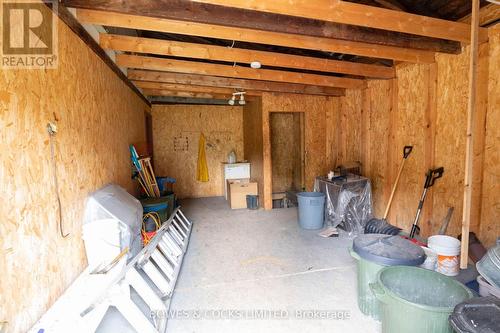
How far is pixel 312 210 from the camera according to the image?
3.82 m

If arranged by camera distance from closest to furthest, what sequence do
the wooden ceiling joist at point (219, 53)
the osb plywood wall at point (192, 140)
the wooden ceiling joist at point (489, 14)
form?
the wooden ceiling joist at point (489, 14) < the wooden ceiling joist at point (219, 53) < the osb plywood wall at point (192, 140)

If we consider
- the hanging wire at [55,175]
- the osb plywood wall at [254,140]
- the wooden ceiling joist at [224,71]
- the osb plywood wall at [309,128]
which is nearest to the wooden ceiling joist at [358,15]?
the hanging wire at [55,175]

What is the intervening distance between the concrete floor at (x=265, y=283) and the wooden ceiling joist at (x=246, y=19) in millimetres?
2312

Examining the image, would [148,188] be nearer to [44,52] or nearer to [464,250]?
[44,52]

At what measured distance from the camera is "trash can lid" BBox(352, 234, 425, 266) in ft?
5.69

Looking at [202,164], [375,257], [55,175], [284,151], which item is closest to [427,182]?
[375,257]

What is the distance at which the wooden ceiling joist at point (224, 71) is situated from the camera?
3166 mm

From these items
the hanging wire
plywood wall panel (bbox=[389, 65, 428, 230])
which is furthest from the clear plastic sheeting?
the hanging wire

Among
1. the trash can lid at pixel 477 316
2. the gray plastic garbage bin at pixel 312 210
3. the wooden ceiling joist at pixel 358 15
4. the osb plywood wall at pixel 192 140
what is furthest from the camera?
the osb plywood wall at pixel 192 140

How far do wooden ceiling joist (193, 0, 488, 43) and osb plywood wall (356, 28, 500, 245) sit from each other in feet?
1.76

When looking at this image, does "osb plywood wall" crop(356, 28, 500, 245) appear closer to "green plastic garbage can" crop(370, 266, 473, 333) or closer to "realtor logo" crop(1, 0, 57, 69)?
"green plastic garbage can" crop(370, 266, 473, 333)

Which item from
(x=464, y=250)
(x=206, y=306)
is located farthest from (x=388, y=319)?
(x=206, y=306)

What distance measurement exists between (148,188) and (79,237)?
2.21m

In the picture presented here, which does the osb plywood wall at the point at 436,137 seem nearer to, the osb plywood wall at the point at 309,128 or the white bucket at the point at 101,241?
the osb plywood wall at the point at 309,128
